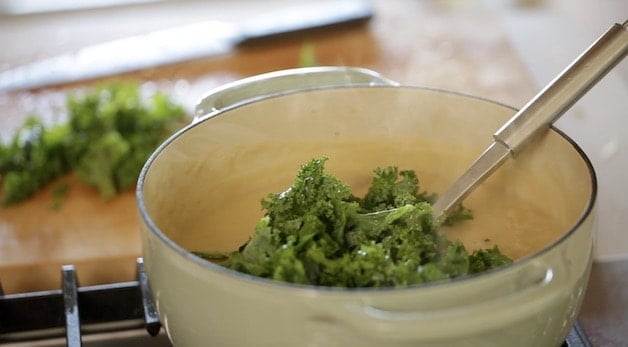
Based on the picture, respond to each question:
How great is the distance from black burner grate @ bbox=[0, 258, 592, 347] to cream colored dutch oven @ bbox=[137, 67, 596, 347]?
11 cm

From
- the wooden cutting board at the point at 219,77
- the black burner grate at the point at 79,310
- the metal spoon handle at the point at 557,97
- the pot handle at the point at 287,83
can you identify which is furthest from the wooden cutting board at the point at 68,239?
the metal spoon handle at the point at 557,97

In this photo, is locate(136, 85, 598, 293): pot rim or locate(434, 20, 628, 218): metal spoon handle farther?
locate(434, 20, 628, 218): metal spoon handle

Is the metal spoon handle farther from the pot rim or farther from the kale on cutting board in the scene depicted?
the kale on cutting board

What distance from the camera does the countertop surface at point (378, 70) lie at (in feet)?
2.80

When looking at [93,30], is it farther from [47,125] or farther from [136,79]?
[47,125]

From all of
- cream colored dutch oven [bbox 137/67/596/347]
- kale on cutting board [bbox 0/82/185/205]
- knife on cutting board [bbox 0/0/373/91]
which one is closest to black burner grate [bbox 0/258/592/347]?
cream colored dutch oven [bbox 137/67/596/347]

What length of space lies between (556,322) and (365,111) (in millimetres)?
273

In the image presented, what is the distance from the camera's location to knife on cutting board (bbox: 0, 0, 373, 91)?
1.26 m

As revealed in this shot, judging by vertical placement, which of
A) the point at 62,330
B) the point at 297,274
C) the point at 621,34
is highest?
the point at 621,34

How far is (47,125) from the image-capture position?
1118 millimetres

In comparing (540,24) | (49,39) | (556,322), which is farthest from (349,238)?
(49,39)

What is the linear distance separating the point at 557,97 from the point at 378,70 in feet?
2.31

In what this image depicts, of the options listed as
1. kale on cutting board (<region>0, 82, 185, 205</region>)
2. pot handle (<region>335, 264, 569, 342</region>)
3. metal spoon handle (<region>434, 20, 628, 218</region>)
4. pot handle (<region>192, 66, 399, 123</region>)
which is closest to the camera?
pot handle (<region>335, 264, 569, 342</region>)

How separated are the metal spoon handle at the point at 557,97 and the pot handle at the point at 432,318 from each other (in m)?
0.18
